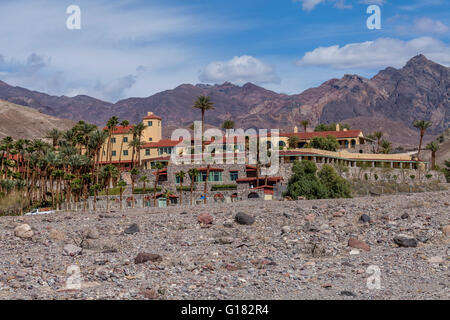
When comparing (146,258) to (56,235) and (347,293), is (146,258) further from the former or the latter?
(347,293)

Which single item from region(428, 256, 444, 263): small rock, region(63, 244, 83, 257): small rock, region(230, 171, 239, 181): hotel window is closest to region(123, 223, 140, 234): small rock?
region(63, 244, 83, 257): small rock

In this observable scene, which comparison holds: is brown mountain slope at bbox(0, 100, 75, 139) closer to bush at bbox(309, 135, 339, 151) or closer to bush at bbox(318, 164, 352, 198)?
bush at bbox(309, 135, 339, 151)

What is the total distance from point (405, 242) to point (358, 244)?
216cm

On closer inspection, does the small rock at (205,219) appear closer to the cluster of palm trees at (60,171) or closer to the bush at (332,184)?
the bush at (332,184)

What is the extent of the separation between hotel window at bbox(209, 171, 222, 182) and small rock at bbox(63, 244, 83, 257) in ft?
158

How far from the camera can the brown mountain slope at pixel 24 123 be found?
6152 inches

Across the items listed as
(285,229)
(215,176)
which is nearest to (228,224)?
(285,229)

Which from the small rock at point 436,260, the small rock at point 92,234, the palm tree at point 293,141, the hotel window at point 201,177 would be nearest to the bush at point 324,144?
the palm tree at point 293,141

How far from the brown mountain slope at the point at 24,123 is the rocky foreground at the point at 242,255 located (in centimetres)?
13051

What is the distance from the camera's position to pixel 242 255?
23.8 m

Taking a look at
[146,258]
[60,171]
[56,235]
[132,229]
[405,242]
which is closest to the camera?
[146,258]

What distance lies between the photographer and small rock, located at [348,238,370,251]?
24656mm
